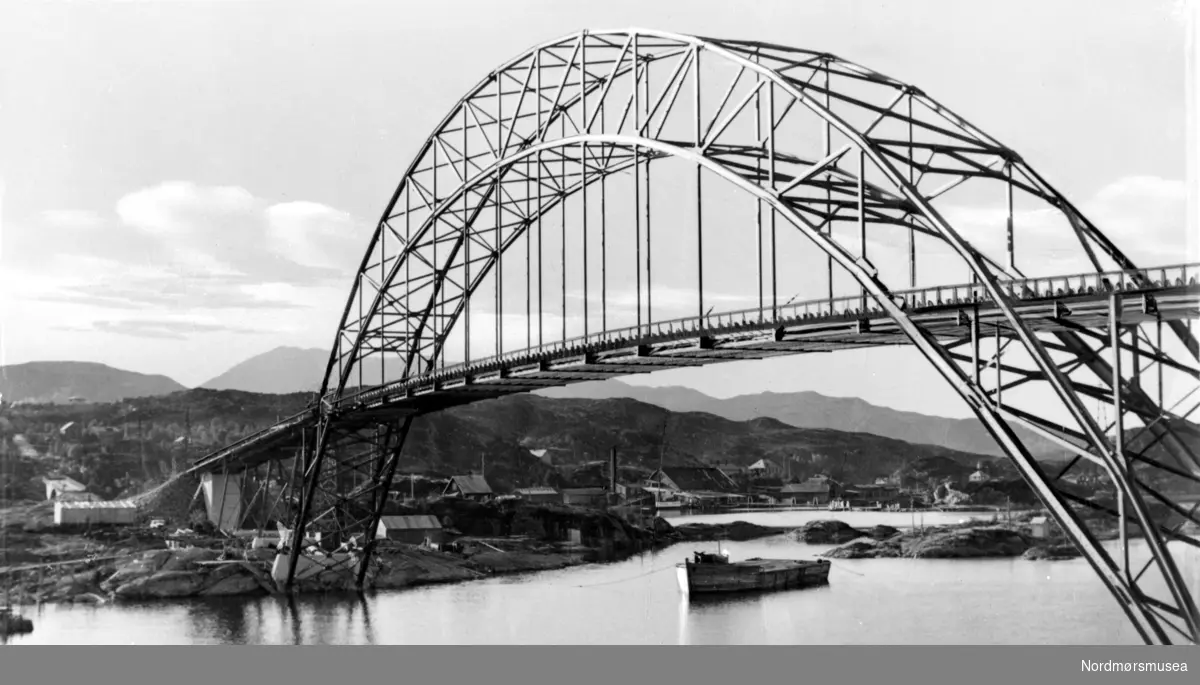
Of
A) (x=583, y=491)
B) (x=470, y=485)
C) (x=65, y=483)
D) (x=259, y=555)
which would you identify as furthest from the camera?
(x=583, y=491)

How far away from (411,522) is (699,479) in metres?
88.1

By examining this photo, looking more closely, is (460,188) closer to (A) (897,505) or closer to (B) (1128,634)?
(B) (1128,634)

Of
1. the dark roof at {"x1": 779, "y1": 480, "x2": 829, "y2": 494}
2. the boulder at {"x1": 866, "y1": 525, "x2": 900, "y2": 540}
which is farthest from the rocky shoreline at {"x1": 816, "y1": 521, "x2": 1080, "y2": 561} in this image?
the dark roof at {"x1": 779, "y1": 480, "x2": 829, "y2": 494}

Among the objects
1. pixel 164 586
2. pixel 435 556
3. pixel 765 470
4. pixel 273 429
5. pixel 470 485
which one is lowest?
pixel 164 586

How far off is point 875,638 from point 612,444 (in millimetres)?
125727

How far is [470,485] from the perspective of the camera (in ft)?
403

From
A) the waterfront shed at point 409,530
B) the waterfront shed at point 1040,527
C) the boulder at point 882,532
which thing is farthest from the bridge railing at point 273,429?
the waterfront shed at point 1040,527

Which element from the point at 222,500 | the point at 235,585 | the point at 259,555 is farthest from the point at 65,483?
the point at 235,585

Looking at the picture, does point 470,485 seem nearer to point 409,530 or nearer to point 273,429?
point 409,530

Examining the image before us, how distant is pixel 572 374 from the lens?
202ft

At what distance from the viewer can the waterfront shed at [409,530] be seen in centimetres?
9700

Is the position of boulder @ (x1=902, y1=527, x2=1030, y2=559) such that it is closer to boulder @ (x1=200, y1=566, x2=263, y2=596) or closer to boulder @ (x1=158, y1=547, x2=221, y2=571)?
boulder @ (x1=200, y1=566, x2=263, y2=596)

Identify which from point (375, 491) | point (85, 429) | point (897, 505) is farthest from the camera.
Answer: point (897, 505)

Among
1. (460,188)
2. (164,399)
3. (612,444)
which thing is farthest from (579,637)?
(612,444)
